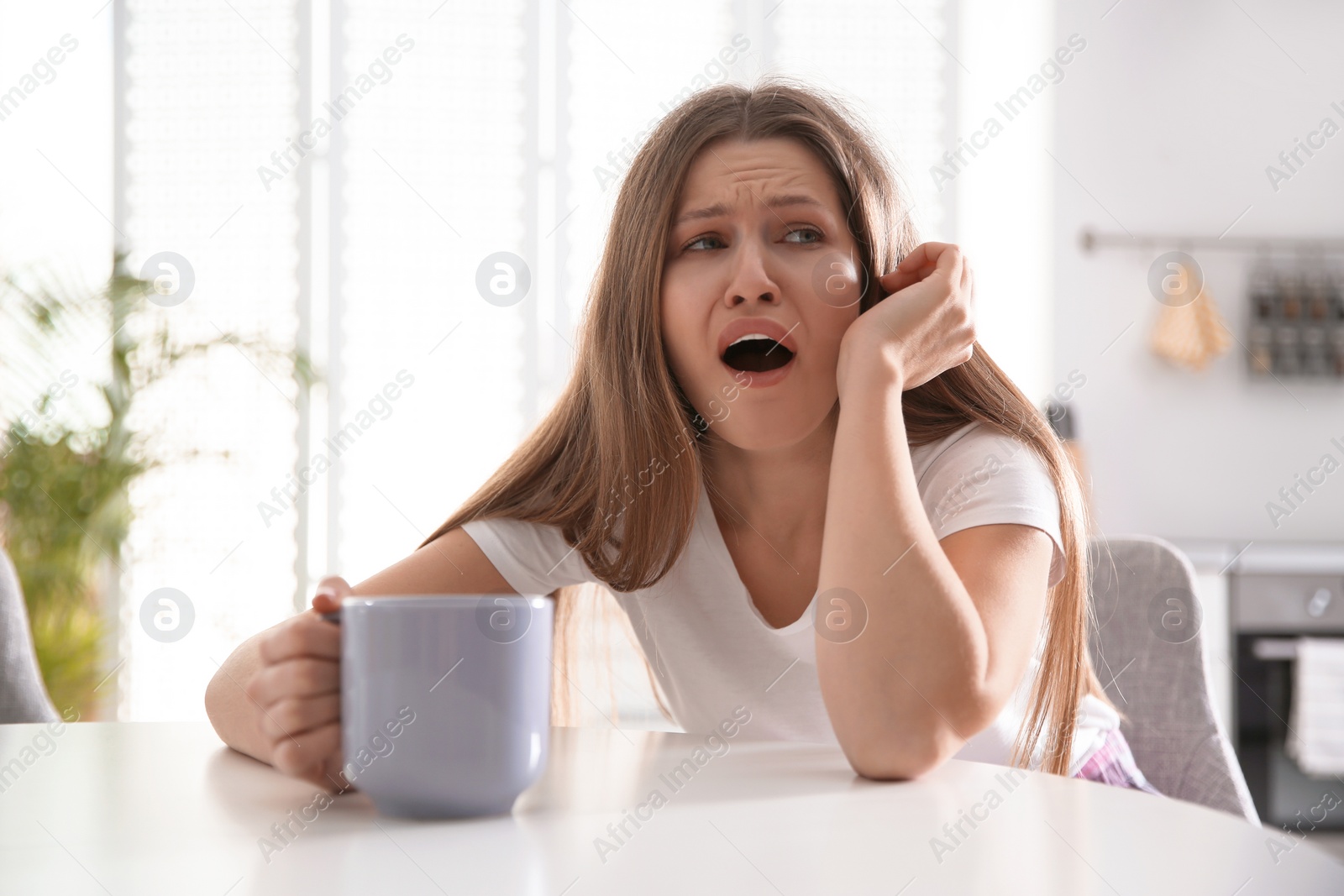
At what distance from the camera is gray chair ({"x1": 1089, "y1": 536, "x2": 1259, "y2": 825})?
99cm

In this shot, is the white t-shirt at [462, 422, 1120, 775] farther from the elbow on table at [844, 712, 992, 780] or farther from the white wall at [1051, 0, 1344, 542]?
the white wall at [1051, 0, 1344, 542]

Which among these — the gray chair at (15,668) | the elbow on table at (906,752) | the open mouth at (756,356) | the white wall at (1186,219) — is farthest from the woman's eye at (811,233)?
the white wall at (1186,219)

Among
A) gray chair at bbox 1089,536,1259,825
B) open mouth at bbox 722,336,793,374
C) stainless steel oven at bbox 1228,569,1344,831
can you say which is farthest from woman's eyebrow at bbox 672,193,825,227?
stainless steel oven at bbox 1228,569,1344,831

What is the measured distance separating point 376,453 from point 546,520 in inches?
89.0

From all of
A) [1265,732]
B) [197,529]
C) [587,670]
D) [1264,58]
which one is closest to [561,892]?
[587,670]

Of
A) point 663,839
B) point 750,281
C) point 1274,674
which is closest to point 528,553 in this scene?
point 750,281

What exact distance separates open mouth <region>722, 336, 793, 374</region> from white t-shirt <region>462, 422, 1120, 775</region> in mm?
149

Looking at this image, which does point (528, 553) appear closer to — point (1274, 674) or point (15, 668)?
point (15, 668)

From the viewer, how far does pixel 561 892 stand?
363mm

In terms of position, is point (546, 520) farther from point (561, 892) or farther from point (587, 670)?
point (587, 670)

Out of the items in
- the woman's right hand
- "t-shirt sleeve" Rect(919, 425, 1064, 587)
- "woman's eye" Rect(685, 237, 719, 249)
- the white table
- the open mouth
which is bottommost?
the white table

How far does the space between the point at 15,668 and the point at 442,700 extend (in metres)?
0.75

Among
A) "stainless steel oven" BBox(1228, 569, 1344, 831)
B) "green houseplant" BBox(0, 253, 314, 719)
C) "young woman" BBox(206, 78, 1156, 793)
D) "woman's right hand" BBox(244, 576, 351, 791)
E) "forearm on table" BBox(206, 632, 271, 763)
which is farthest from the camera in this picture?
"green houseplant" BBox(0, 253, 314, 719)

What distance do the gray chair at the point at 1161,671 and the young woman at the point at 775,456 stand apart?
0.05 metres
